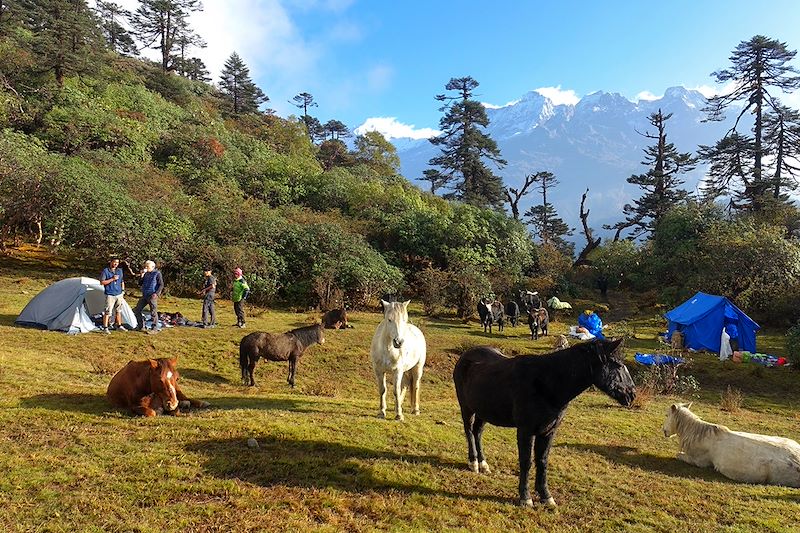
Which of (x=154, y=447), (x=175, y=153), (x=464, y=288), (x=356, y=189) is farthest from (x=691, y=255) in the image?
(x=175, y=153)

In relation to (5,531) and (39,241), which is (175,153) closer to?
(39,241)

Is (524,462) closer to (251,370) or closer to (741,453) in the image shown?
(741,453)

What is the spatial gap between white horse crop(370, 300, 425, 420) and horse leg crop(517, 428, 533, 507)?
2.91 metres

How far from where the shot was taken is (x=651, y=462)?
26.1 ft

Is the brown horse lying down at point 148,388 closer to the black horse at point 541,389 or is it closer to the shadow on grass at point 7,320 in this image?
the black horse at point 541,389

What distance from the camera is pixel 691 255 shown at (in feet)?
97.3

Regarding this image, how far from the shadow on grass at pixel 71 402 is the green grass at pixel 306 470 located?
0.03m

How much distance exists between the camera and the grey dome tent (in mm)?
12953

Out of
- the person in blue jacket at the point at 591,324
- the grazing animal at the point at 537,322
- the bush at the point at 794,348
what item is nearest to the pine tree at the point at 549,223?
the person in blue jacket at the point at 591,324

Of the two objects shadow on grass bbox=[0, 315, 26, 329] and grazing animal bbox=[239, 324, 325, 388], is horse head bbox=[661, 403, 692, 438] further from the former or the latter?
shadow on grass bbox=[0, 315, 26, 329]

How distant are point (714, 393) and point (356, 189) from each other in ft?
81.5

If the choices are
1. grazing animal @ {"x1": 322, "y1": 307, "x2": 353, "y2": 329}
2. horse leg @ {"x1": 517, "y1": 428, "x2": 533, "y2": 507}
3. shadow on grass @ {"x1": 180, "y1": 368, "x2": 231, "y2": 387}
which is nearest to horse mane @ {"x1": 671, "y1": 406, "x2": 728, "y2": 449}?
horse leg @ {"x1": 517, "y1": 428, "x2": 533, "y2": 507}

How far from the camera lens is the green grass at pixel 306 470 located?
14.4 feet

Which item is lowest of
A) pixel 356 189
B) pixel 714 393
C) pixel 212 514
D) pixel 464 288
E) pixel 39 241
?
pixel 714 393
